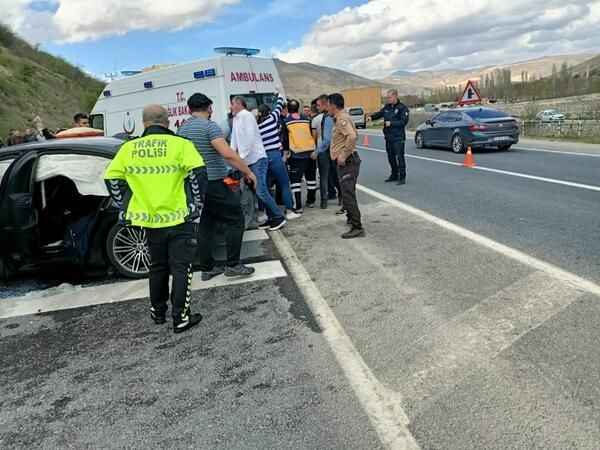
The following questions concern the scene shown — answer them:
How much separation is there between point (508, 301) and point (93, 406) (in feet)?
10.1

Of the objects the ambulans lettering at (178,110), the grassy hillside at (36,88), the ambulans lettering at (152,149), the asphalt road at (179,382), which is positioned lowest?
the asphalt road at (179,382)

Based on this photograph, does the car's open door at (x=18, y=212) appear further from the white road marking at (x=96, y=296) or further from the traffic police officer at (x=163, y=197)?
the traffic police officer at (x=163, y=197)

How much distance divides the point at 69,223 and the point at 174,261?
79.7 inches

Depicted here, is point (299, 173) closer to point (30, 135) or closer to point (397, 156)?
point (397, 156)

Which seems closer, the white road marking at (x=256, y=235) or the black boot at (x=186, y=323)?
the black boot at (x=186, y=323)

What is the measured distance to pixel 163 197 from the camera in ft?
13.0

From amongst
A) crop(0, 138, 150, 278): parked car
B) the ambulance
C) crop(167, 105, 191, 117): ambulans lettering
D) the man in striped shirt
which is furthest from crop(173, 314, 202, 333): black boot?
crop(167, 105, 191, 117): ambulans lettering

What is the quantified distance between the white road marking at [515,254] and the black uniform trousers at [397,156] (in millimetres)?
2309

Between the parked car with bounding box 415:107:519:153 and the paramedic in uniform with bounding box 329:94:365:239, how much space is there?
10193 mm

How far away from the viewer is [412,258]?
5441 mm

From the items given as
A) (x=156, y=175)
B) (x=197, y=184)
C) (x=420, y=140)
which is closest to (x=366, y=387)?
(x=197, y=184)

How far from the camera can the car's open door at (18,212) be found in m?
5.11

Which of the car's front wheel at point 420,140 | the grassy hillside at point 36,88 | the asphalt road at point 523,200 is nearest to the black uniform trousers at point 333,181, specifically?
the asphalt road at point 523,200

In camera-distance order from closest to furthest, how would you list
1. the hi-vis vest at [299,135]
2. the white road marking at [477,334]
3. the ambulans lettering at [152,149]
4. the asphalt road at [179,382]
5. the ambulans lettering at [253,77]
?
1. the asphalt road at [179,382]
2. the white road marking at [477,334]
3. the ambulans lettering at [152,149]
4. the hi-vis vest at [299,135]
5. the ambulans lettering at [253,77]
